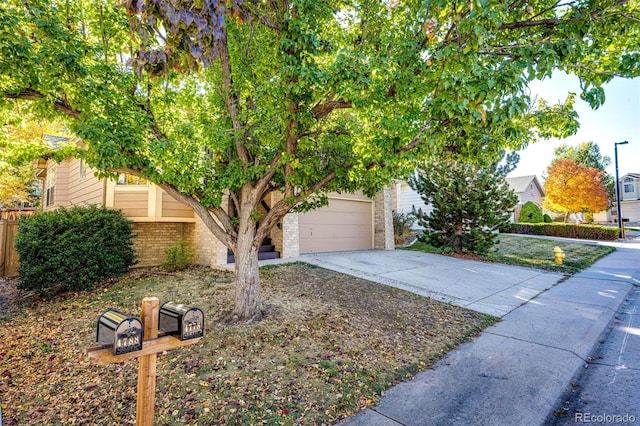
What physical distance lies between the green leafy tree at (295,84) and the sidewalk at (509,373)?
2386mm

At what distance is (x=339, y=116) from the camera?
564cm

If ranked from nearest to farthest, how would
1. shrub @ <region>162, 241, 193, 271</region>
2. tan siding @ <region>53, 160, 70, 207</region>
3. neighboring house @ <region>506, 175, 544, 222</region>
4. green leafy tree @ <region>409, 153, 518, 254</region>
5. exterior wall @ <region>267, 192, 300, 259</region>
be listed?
shrub @ <region>162, 241, 193, 271</region> < exterior wall @ <region>267, 192, 300, 259</region> < green leafy tree @ <region>409, 153, 518, 254</region> < tan siding @ <region>53, 160, 70, 207</region> < neighboring house @ <region>506, 175, 544, 222</region>

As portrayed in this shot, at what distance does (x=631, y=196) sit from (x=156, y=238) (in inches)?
1942

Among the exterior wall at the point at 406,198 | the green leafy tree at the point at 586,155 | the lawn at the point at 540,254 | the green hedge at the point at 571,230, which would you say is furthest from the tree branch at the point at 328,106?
the green leafy tree at the point at 586,155

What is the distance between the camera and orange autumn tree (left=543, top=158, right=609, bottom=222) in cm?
2286

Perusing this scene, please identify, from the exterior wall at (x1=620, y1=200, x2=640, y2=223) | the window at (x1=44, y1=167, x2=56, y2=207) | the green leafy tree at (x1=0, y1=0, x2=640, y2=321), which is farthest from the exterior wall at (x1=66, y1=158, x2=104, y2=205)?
the exterior wall at (x1=620, y1=200, x2=640, y2=223)

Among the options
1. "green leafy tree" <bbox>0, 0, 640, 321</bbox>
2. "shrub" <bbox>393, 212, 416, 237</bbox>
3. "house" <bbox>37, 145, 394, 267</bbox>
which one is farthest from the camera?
"shrub" <bbox>393, 212, 416, 237</bbox>

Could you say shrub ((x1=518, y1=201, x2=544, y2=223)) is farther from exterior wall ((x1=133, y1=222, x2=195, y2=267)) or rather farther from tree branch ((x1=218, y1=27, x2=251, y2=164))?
tree branch ((x1=218, y1=27, x2=251, y2=164))

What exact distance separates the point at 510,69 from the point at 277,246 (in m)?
8.12

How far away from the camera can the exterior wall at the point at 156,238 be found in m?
8.91

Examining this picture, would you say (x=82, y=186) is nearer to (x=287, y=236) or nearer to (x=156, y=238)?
(x=156, y=238)

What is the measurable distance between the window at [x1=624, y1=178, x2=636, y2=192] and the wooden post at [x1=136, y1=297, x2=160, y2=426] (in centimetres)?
5096

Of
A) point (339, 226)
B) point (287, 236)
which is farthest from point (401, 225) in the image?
point (287, 236)

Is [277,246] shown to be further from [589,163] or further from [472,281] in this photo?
[589,163]
